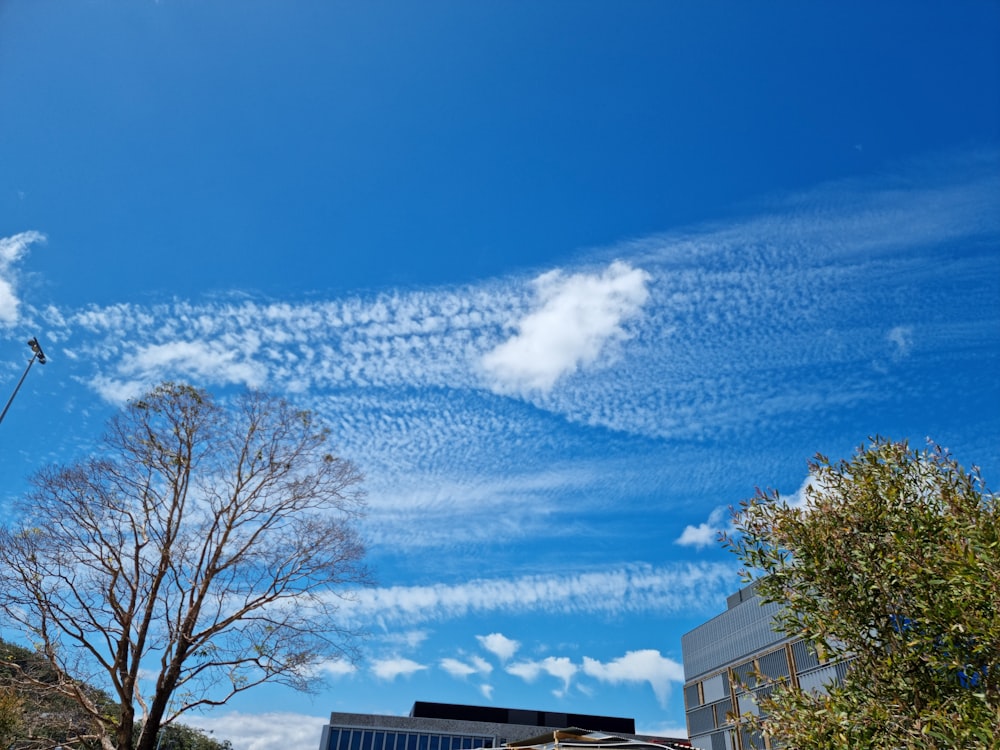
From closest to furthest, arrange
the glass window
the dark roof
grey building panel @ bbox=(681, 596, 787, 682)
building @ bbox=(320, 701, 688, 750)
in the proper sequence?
grey building panel @ bbox=(681, 596, 787, 682) < the glass window < building @ bbox=(320, 701, 688, 750) < the dark roof

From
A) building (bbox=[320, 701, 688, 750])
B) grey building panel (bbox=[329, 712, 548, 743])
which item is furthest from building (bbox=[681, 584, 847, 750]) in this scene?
grey building panel (bbox=[329, 712, 548, 743])

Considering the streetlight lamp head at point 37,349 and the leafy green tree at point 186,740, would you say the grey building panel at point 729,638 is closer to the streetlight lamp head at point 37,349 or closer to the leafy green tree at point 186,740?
the leafy green tree at point 186,740

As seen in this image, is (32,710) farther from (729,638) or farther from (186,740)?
(729,638)

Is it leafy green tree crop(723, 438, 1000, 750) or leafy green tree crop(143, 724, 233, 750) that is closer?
leafy green tree crop(723, 438, 1000, 750)

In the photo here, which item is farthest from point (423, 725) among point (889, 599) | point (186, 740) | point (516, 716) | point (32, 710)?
point (889, 599)

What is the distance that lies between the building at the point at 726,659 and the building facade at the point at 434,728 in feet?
43.5

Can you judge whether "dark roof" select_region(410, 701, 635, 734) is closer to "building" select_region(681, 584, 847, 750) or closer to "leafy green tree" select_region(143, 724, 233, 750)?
"building" select_region(681, 584, 847, 750)

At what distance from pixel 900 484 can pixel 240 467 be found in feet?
59.0

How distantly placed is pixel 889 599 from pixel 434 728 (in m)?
80.0

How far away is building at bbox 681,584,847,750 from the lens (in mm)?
53531

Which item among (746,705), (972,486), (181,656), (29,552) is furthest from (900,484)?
(746,705)

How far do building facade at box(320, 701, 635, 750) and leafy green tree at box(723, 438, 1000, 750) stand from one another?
2743 inches

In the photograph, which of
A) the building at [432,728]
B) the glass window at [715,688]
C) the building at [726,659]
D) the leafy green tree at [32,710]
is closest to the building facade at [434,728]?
the building at [432,728]

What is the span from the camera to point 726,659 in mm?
62156
